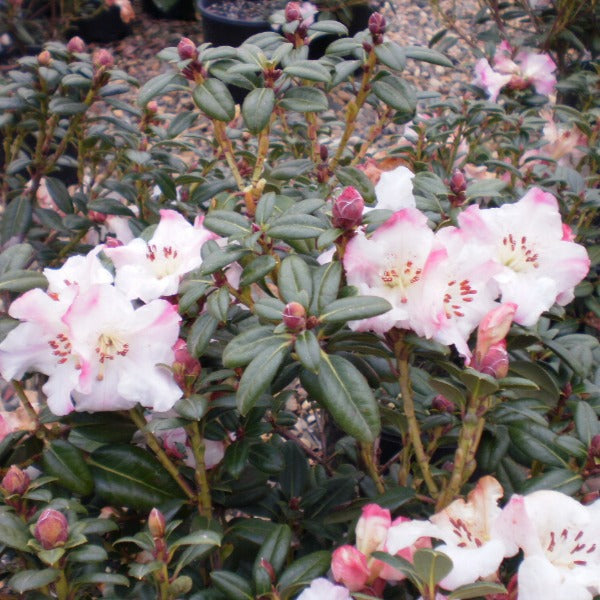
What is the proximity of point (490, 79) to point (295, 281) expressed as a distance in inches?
63.4

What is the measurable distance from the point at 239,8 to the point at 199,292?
14.0ft

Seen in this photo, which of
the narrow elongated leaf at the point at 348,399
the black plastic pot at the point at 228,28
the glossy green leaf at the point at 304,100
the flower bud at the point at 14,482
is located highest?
the glossy green leaf at the point at 304,100

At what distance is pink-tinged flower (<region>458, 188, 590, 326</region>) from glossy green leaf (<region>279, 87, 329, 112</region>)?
1.36ft

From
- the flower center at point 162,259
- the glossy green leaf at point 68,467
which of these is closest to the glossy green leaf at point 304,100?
the flower center at point 162,259

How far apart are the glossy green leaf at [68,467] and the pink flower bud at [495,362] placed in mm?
573

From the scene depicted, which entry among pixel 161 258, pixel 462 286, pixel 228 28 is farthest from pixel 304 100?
pixel 228 28

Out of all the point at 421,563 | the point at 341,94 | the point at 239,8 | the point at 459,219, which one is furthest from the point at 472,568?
the point at 239,8

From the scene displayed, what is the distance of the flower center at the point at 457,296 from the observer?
1011mm

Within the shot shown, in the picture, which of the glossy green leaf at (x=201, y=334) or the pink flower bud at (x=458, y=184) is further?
the pink flower bud at (x=458, y=184)

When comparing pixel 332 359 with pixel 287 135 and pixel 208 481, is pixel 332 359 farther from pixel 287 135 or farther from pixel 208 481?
pixel 287 135

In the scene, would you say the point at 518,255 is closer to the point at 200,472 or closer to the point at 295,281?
the point at 295,281

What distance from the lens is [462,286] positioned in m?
1.02

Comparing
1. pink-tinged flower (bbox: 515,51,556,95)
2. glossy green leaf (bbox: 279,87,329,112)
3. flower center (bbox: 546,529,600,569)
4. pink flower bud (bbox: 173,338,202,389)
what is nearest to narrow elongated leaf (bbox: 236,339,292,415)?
Answer: pink flower bud (bbox: 173,338,202,389)

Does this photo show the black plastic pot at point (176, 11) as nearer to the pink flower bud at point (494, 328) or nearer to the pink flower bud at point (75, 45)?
the pink flower bud at point (75, 45)
